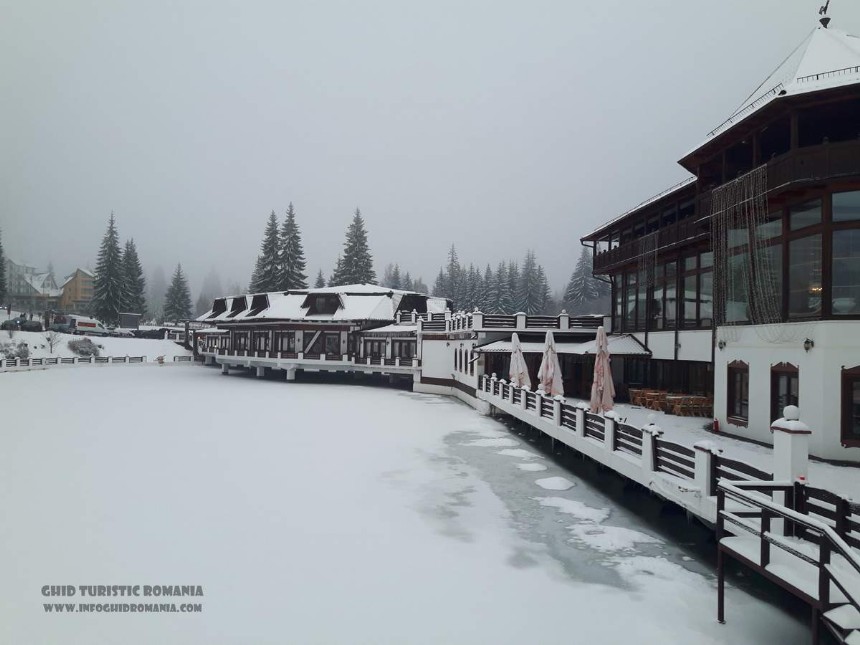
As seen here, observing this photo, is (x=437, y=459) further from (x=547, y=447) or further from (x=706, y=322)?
(x=706, y=322)

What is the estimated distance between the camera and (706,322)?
2170 centimetres

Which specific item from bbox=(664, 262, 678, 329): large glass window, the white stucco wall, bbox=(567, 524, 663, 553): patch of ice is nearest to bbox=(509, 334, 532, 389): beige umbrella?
bbox=(664, 262, 678, 329): large glass window

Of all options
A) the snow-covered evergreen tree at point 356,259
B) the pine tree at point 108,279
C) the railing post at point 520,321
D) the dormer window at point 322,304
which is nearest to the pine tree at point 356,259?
the snow-covered evergreen tree at point 356,259

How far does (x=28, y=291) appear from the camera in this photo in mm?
111438

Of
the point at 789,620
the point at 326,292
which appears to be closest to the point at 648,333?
the point at 789,620

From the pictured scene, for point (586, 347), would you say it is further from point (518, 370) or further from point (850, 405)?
point (850, 405)

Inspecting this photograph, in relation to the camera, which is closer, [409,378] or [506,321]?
[506,321]

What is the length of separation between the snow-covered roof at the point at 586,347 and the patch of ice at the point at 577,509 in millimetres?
13680

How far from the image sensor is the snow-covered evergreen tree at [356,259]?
7300 centimetres

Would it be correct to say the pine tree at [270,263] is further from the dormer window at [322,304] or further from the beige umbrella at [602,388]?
the beige umbrella at [602,388]

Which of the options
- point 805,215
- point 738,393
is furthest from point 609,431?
point 805,215

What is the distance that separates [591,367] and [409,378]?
21.3m

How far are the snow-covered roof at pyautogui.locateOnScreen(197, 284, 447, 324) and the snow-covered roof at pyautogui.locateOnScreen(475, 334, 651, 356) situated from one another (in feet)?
61.0

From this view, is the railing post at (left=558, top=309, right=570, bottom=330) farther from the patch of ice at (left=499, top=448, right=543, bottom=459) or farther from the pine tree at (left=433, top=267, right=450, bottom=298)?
the pine tree at (left=433, top=267, right=450, bottom=298)
